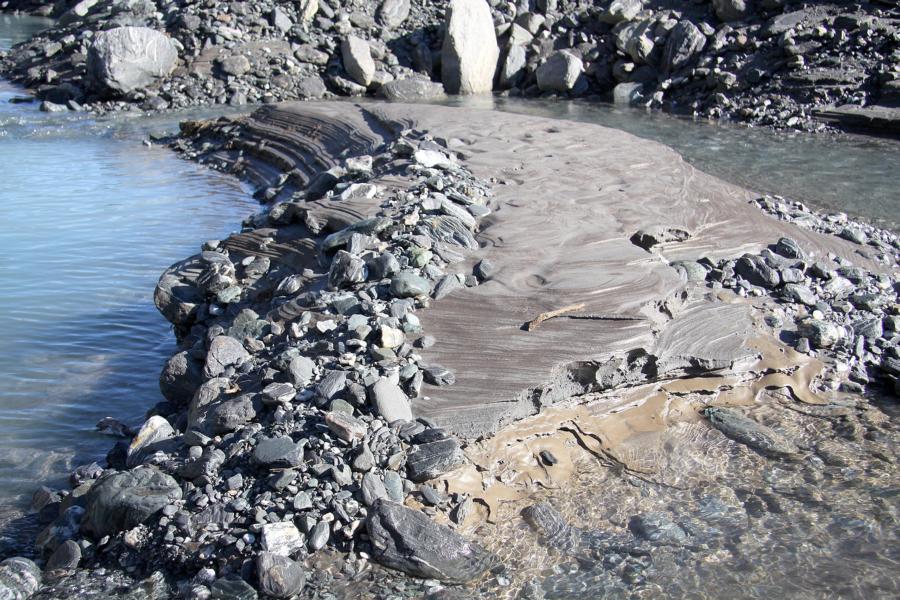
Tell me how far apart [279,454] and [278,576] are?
24.7 inches

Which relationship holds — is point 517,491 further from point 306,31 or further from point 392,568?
point 306,31

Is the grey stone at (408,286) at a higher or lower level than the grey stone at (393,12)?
lower

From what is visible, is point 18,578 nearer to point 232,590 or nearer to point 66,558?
point 66,558

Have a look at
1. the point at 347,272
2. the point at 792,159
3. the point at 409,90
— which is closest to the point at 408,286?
the point at 347,272

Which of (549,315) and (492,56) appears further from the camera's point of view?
(492,56)

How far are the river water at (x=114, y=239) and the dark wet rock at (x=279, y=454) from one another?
1.07 meters

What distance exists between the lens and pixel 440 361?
4453mm

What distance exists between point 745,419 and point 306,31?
1489cm

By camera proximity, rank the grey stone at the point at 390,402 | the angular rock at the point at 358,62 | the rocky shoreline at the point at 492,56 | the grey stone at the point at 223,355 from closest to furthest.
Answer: the grey stone at the point at 390,402, the grey stone at the point at 223,355, the rocky shoreline at the point at 492,56, the angular rock at the point at 358,62

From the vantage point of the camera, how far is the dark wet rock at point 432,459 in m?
3.79

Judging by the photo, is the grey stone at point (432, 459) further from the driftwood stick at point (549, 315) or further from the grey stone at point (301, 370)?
the driftwood stick at point (549, 315)

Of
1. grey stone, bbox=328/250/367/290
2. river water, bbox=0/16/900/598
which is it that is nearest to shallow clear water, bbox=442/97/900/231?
river water, bbox=0/16/900/598

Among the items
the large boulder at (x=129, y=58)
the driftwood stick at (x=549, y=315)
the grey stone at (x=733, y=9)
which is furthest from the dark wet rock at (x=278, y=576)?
the grey stone at (x=733, y=9)

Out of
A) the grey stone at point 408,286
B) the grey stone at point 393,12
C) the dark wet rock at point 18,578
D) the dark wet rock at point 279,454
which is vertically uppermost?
the grey stone at point 393,12
